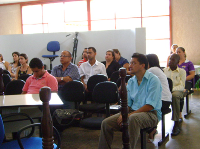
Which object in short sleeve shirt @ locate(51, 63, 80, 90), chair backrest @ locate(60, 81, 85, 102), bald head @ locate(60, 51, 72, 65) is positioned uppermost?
bald head @ locate(60, 51, 72, 65)

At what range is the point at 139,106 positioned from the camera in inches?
104

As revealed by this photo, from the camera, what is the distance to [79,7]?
1068 cm

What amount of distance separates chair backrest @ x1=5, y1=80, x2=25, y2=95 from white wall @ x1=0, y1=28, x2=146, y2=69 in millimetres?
3788

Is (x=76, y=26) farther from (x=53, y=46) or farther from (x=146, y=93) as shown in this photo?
(x=146, y=93)

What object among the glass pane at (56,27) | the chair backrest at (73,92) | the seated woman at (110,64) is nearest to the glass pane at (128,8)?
the glass pane at (56,27)

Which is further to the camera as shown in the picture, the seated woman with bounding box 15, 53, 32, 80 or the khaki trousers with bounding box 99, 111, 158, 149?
the seated woman with bounding box 15, 53, 32, 80

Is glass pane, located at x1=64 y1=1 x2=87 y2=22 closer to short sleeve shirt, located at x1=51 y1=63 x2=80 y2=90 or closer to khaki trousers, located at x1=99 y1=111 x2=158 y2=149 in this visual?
short sleeve shirt, located at x1=51 y1=63 x2=80 y2=90

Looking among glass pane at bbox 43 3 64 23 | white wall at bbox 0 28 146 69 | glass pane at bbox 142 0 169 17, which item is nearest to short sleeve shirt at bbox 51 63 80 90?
white wall at bbox 0 28 146 69

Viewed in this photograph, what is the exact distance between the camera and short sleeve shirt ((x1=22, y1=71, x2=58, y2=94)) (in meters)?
3.53

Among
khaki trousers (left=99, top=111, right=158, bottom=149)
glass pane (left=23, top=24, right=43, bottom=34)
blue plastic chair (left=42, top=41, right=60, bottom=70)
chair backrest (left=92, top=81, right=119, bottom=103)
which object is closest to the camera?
khaki trousers (left=99, top=111, right=158, bottom=149)

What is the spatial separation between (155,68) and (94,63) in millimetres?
2019

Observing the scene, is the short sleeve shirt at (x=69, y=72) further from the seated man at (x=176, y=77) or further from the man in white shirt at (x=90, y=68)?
the seated man at (x=176, y=77)

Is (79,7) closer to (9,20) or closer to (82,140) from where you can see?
(9,20)

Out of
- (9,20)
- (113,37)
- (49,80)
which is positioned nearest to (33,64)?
(49,80)
